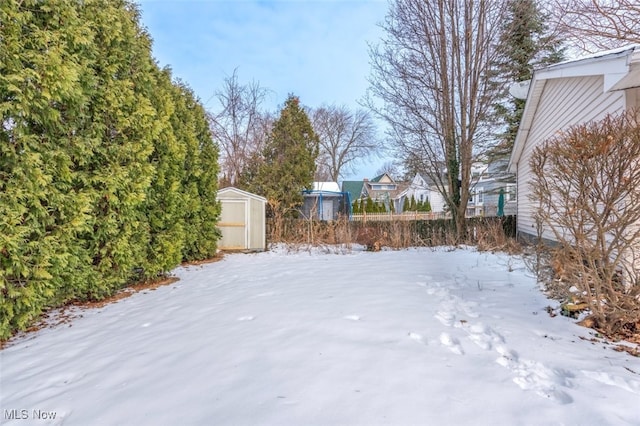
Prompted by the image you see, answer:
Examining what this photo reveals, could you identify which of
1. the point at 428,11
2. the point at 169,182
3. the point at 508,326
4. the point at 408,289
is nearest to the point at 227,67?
the point at 428,11

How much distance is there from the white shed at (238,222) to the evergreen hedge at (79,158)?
3.38 meters

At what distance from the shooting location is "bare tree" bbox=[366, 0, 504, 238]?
36.7ft

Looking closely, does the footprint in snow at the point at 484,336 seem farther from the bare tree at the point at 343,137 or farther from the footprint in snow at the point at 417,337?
the bare tree at the point at 343,137

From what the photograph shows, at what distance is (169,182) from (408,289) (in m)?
4.41

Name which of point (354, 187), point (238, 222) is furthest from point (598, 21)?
point (354, 187)

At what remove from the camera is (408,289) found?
417 cm

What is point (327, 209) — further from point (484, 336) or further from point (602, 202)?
point (484, 336)

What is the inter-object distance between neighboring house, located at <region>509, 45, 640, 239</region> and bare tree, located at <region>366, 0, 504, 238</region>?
2.13 metres

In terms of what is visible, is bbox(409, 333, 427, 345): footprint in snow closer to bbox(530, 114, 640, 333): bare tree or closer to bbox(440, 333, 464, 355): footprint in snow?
bbox(440, 333, 464, 355): footprint in snow

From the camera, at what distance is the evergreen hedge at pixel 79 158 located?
3.09 m

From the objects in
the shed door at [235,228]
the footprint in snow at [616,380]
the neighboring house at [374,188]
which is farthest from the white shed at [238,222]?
the neighboring house at [374,188]

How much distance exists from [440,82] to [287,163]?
6.61 meters

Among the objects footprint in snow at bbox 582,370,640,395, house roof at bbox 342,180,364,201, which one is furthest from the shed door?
house roof at bbox 342,180,364,201

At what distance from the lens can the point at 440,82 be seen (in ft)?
38.6
